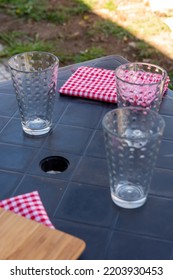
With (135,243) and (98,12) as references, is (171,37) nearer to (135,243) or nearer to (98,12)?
(98,12)

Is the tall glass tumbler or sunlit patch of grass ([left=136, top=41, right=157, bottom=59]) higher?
the tall glass tumbler

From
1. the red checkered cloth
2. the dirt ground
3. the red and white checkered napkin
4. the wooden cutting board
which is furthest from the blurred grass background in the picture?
the wooden cutting board

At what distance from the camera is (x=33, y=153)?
137 centimetres

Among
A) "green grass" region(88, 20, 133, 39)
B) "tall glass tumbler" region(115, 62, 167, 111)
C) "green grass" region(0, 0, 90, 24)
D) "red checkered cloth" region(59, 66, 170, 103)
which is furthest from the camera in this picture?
"green grass" region(0, 0, 90, 24)

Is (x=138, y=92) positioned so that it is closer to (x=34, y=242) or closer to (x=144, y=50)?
(x=34, y=242)

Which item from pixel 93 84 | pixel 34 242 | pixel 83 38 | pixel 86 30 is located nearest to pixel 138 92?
pixel 93 84

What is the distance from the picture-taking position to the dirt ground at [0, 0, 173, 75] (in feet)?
11.7

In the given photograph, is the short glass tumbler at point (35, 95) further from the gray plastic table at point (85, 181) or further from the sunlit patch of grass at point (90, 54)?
the sunlit patch of grass at point (90, 54)

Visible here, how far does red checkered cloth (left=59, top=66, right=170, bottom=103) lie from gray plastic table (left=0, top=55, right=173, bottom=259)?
0.08 ft

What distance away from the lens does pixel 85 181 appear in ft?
4.16

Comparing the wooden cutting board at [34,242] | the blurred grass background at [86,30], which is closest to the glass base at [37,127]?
the wooden cutting board at [34,242]

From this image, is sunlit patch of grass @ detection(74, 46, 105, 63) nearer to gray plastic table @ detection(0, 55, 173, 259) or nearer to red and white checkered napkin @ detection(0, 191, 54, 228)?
gray plastic table @ detection(0, 55, 173, 259)

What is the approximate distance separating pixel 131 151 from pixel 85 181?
7.2 inches

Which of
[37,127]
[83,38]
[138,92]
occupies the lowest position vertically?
[83,38]
